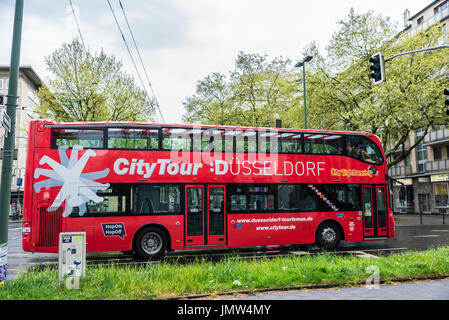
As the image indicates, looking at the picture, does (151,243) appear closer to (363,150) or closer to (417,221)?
(363,150)

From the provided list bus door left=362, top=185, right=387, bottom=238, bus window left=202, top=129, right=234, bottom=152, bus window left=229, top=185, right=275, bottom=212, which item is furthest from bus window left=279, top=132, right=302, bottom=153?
bus door left=362, top=185, right=387, bottom=238

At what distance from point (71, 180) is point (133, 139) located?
215cm

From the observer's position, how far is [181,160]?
38.8 feet

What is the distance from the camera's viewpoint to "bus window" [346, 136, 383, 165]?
13594mm

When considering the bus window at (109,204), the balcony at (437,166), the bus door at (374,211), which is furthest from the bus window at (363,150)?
the balcony at (437,166)

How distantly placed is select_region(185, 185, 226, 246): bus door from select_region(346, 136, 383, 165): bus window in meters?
5.14

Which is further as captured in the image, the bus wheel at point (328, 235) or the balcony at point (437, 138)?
the balcony at point (437, 138)

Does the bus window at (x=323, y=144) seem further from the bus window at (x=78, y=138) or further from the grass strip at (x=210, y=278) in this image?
the bus window at (x=78, y=138)

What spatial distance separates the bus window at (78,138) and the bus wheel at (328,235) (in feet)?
25.6

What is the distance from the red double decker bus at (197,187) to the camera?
1074 centimetres

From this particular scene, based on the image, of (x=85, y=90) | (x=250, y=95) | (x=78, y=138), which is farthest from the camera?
(x=250, y=95)

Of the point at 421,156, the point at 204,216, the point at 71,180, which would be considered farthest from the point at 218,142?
the point at 421,156

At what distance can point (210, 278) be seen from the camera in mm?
7254
